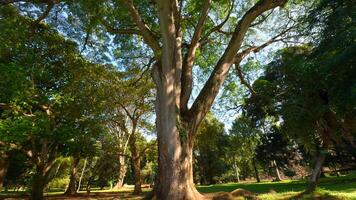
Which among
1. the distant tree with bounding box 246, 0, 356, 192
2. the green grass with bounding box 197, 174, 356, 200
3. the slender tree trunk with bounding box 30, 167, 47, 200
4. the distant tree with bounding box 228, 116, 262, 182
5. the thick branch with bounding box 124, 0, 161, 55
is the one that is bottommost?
the green grass with bounding box 197, 174, 356, 200

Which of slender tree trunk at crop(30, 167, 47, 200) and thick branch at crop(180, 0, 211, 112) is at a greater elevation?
thick branch at crop(180, 0, 211, 112)

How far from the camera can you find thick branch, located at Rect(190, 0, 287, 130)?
895cm

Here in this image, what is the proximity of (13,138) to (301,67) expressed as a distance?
11134 mm

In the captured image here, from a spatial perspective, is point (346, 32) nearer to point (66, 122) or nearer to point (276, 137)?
point (66, 122)

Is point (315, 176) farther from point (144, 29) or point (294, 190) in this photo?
point (144, 29)

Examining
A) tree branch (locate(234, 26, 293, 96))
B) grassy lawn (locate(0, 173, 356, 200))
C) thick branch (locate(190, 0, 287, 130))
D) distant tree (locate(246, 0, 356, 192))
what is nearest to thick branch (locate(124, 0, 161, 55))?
thick branch (locate(190, 0, 287, 130))

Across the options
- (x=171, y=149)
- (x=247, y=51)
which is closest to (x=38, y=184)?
(x=171, y=149)

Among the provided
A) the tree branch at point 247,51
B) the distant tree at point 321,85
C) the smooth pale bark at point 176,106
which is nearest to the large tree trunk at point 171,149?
the smooth pale bark at point 176,106

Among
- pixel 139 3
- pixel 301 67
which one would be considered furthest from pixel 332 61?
pixel 139 3

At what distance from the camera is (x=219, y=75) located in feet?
30.2

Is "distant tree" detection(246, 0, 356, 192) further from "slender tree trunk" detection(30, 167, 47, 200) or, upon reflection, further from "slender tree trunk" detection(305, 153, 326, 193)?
"slender tree trunk" detection(30, 167, 47, 200)

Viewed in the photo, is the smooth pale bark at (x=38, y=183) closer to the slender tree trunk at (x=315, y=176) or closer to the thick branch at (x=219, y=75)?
the thick branch at (x=219, y=75)

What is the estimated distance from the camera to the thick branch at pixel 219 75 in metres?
8.95

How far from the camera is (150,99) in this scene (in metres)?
24.6
